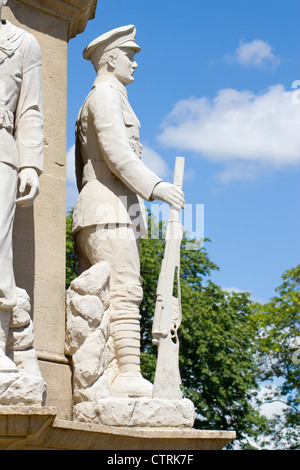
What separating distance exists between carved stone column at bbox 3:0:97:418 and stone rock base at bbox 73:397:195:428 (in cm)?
37

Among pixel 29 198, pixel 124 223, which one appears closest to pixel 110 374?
pixel 124 223

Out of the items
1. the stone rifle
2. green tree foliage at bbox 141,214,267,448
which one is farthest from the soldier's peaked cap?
green tree foliage at bbox 141,214,267,448

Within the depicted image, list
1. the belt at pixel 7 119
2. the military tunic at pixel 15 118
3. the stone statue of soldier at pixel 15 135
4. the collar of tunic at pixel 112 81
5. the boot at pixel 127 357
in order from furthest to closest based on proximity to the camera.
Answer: the collar of tunic at pixel 112 81, the boot at pixel 127 357, the belt at pixel 7 119, the military tunic at pixel 15 118, the stone statue of soldier at pixel 15 135

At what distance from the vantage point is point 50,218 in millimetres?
7500

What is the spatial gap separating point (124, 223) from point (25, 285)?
1.11 meters

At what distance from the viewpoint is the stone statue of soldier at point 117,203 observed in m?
7.14

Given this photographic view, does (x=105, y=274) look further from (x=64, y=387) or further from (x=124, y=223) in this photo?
(x=64, y=387)

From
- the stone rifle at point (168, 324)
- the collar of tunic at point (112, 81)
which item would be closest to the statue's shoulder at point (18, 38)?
the collar of tunic at point (112, 81)

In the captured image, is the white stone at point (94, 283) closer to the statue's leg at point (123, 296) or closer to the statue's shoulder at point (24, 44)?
A: the statue's leg at point (123, 296)

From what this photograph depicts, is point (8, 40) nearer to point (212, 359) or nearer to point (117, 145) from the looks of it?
point (117, 145)

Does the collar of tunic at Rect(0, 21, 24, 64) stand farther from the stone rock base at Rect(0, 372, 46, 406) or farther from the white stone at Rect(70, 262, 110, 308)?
the stone rock base at Rect(0, 372, 46, 406)

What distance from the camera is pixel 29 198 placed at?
20.8 ft

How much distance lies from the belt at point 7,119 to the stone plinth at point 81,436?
7.71 ft

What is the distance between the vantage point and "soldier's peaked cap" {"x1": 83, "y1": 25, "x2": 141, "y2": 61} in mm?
7973
